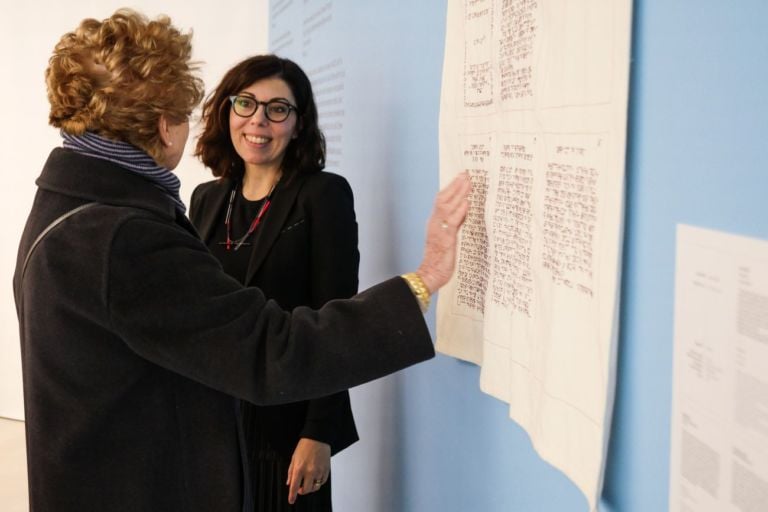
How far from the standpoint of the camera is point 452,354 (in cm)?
150

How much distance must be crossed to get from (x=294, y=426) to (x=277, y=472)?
0.12 m

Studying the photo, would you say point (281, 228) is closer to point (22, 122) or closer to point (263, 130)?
point (263, 130)

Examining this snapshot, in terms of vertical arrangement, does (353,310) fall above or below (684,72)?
below

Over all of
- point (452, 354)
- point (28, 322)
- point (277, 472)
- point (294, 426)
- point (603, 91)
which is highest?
point (603, 91)

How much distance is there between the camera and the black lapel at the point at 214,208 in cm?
191

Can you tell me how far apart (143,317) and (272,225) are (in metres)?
0.71

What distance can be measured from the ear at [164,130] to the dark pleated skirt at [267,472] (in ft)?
2.47

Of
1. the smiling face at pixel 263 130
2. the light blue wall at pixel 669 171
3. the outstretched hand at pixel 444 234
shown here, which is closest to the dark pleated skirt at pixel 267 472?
the smiling face at pixel 263 130

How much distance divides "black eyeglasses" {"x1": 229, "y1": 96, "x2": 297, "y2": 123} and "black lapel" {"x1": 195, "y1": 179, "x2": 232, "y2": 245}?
0.21 metres

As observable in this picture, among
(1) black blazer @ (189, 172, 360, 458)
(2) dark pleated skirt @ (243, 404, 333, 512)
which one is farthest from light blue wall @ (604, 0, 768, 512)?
(2) dark pleated skirt @ (243, 404, 333, 512)

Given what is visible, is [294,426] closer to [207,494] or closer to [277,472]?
[277,472]

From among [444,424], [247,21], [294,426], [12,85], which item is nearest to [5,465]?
[12,85]

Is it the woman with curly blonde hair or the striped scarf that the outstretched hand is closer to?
the woman with curly blonde hair

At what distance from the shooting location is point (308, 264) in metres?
1.76
